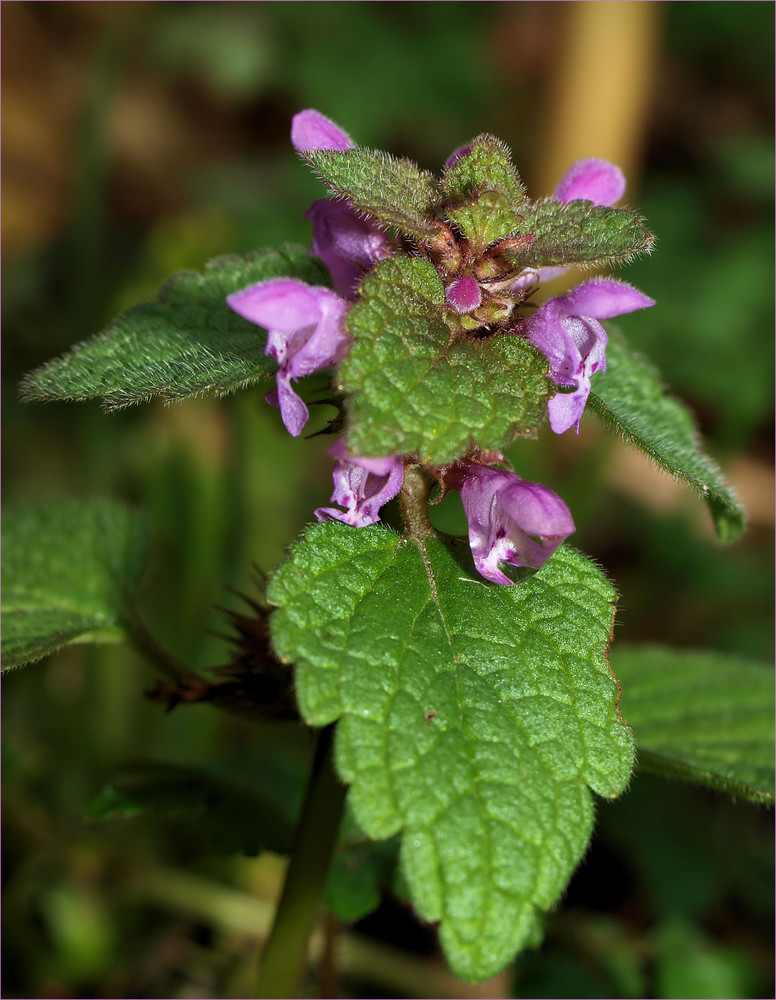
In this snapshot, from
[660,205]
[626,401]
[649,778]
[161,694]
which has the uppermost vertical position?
[660,205]

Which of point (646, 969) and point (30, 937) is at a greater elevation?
point (646, 969)

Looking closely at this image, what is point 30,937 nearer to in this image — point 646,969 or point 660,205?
point 646,969

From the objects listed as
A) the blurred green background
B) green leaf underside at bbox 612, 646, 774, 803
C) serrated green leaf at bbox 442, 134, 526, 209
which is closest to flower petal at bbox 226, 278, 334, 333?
serrated green leaf at bbox 442, 134, 526, 209

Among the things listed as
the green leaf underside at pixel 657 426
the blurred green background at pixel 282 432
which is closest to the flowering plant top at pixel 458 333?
the green leaf underside at pixel 657 426

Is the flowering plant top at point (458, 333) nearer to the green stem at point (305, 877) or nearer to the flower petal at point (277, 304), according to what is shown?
the flower petal at point (277, 304)

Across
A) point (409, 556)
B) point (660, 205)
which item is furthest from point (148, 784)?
point (660, 205)

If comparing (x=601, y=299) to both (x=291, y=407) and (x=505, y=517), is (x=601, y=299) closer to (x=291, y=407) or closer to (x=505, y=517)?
(x=505, y=517)

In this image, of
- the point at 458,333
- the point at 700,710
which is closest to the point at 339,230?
the point at 458,333
